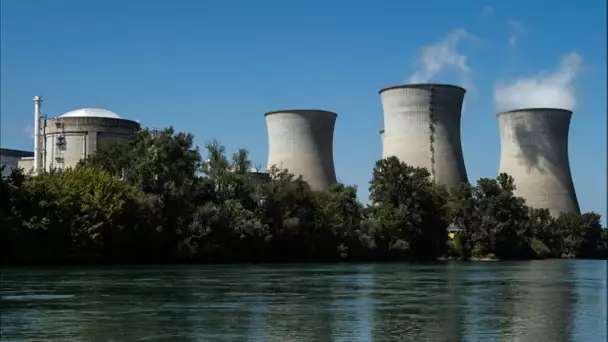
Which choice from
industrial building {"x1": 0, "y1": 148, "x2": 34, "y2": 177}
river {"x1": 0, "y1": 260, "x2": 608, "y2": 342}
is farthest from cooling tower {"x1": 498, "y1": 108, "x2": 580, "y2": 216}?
industrial building {"x1": 0, "y1": 148, "x2": 34, "y2": 177}

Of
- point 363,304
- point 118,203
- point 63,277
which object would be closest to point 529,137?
point 118,203

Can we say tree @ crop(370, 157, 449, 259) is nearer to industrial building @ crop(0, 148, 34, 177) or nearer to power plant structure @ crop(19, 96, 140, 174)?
power plant structure @ crop(19, 96, 140, 174)

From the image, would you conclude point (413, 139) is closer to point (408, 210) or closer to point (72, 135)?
point (408, 210)

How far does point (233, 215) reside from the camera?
38688mm

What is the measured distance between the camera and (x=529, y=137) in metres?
50.8

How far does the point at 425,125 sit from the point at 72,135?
70.2ft

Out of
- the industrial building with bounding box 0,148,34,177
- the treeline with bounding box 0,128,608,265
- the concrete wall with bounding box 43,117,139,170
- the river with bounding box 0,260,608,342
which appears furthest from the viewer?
the industrial building with bounding box 0,148,34,177

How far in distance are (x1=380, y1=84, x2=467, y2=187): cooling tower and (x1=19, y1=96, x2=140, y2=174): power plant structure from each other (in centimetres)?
1648

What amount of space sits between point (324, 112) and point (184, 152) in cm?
1101

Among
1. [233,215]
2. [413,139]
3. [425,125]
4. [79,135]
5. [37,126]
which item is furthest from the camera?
[37,126]

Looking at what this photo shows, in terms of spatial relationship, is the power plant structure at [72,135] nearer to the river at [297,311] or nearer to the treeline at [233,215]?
the treeline at [233,215]

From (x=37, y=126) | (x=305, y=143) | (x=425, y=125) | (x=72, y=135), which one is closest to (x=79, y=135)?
(x=72, y=135)

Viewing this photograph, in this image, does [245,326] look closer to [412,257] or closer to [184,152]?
[184,152]

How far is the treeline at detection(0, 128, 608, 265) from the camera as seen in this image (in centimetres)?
3269
